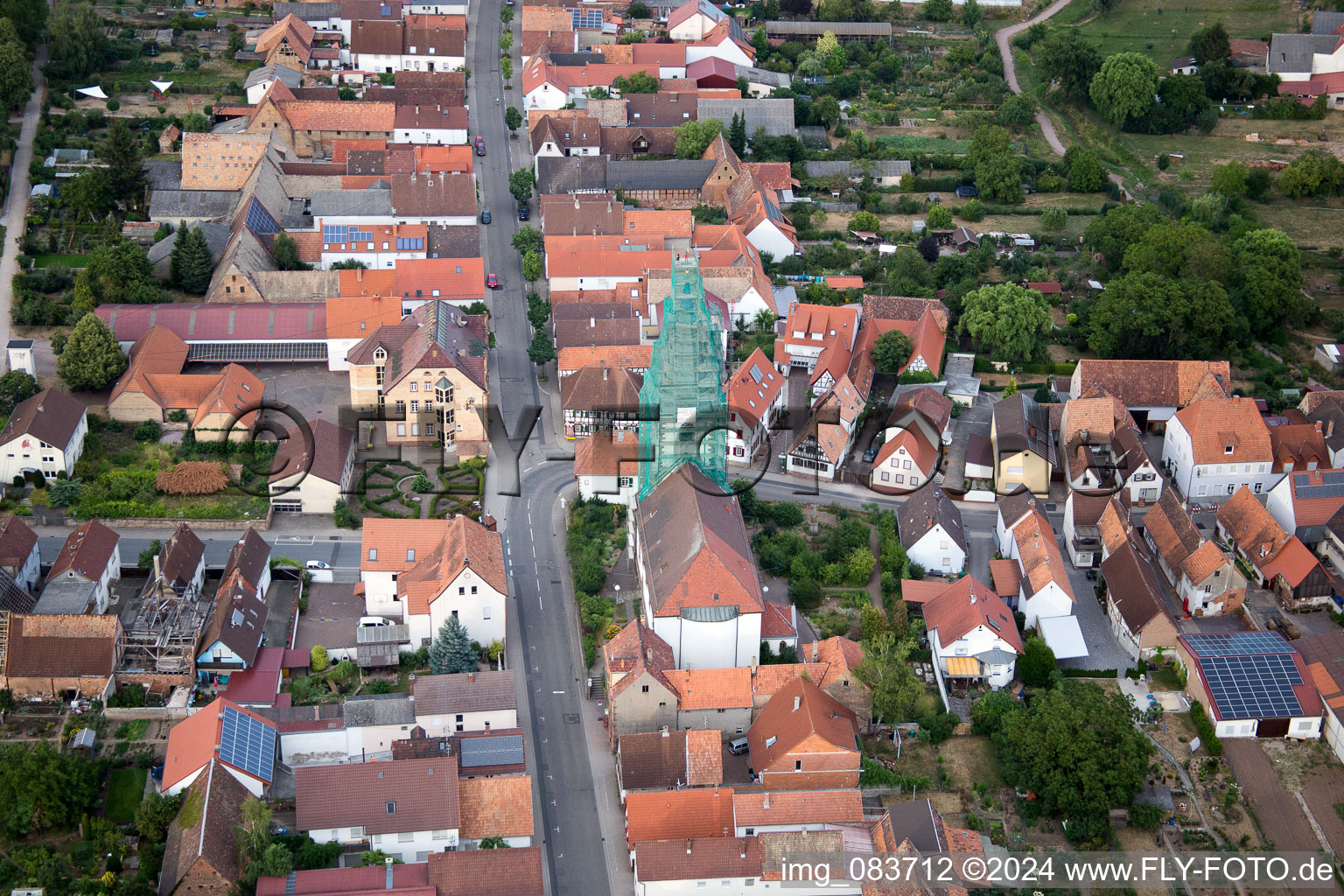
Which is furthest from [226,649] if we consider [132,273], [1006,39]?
[1006,39]

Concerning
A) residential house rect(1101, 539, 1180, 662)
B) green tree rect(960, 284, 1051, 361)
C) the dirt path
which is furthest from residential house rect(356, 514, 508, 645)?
the dirt path

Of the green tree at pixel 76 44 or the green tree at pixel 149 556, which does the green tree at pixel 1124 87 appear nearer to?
the green tree at pixel 76 44

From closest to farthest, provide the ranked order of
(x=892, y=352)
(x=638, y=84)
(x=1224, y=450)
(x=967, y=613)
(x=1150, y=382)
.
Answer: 1. (x=967, y=613)
2. (x=1224, y=450)
3. (x=1150, y=382)
4. (x=892, y=352)
5. (x=638, y=84)

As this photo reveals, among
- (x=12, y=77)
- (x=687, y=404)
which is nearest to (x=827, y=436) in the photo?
(x=687, y=404)

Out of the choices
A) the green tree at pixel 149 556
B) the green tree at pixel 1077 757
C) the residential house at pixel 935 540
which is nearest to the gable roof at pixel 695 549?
the residential house at pixel 935 540

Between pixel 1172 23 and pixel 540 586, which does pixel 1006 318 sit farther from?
pixel 1172 23

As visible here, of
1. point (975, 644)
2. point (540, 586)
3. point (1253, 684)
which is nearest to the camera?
point (1253, 684)
